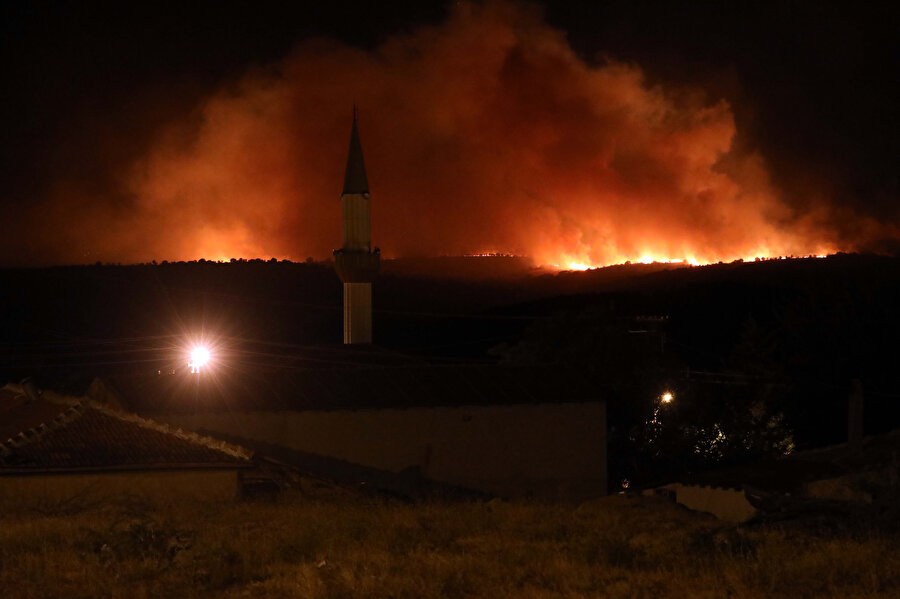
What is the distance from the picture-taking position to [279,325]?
112938 millimetres

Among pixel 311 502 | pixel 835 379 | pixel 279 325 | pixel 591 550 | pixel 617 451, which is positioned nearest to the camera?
pixel 591 550

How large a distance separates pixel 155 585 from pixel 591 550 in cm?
611

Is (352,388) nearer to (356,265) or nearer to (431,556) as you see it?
(356,265)

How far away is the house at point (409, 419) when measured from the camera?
106 ft

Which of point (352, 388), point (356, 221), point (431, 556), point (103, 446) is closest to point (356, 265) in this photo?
point (356, 221)

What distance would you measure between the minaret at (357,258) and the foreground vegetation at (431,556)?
32.6m

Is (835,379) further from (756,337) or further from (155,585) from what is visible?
(155,585)

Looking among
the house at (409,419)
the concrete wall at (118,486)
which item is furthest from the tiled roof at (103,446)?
the house at (409,419)

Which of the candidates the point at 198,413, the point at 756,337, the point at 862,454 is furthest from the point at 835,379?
the point at 198,413

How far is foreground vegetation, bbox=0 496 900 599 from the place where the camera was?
12.3 m

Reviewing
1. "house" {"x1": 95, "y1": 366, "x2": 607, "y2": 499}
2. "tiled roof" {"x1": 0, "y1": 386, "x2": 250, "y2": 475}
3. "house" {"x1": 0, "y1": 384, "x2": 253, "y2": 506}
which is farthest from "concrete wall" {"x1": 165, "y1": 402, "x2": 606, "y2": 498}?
"house" {"x1": 0, "y1": 384, "x2": 253, "y2": 506}

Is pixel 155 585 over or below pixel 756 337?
below

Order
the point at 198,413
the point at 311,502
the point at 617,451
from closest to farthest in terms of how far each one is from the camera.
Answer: the point at 311,502 < the point at 198,413 < the point at 617,451

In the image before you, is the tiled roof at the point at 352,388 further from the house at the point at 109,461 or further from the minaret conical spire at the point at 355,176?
the minaret conical spire at the point at 355,176
